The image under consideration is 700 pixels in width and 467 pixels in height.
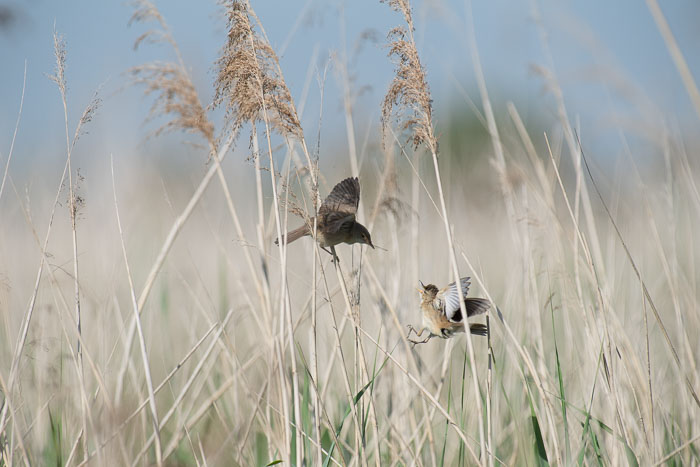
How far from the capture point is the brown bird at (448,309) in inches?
73.6

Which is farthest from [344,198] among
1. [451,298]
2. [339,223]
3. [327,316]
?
[327,316]

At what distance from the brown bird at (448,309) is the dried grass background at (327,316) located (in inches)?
3.3

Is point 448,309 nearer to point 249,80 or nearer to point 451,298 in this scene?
point 451,298

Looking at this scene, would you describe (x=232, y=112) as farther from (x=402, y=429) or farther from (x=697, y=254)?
(x=697, y=254)

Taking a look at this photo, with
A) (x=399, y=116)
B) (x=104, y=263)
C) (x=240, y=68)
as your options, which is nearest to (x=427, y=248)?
(x=104, y=263)

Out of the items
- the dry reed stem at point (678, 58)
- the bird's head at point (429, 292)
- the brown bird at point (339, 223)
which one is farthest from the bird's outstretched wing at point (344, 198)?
the dry reed stem at point (678, 58)

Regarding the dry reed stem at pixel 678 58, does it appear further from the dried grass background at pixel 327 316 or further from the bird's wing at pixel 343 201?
the bird's wing at pixel 343 201

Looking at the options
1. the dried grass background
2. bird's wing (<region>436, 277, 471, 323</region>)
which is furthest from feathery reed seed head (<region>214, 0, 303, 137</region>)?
bird's wing (<region>436, 277, 471, 323</region>)

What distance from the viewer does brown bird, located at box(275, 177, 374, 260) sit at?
79.2 inches

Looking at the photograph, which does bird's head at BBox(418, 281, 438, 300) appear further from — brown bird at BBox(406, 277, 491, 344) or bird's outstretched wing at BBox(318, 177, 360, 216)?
bird's outstretched wing at BBox(318, 177, 360, 216)

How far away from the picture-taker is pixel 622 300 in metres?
3.29

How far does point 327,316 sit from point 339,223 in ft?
4.43

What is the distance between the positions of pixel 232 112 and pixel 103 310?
124cm

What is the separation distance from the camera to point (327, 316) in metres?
3.29
